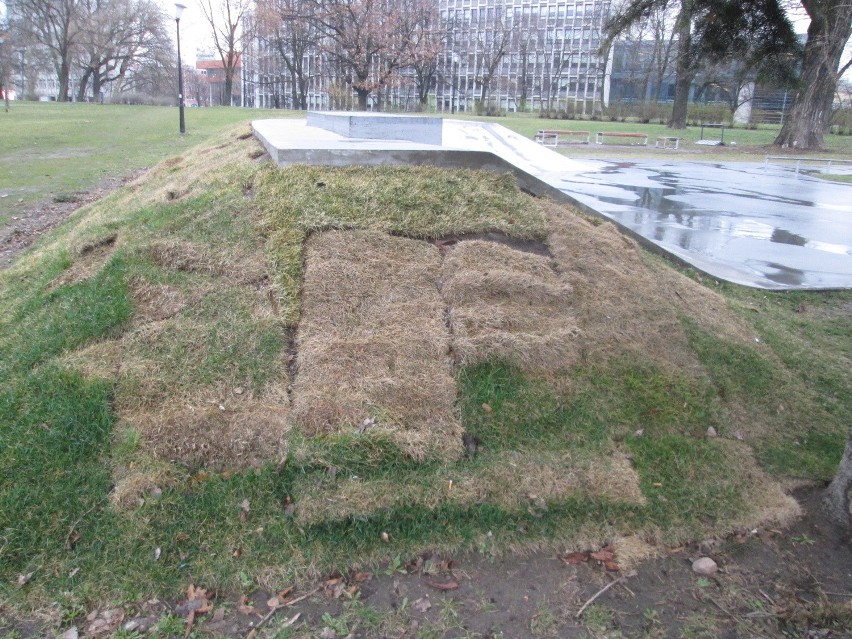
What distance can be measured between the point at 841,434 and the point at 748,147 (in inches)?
1088

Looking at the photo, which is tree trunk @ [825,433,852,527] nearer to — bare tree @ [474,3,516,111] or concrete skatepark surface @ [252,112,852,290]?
concrete skatepark surface @ [252,112,852,290]

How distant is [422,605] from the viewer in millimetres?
3023

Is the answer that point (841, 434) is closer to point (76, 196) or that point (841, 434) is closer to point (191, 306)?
point (191, 306)

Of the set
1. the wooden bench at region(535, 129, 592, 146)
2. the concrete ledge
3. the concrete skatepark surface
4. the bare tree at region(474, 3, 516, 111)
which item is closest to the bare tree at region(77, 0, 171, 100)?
the bare tree at region(474, 3, 516, 111)

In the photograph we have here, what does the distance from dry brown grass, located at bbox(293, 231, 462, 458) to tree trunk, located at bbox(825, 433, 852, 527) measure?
2.14m

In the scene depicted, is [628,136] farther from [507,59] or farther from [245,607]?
[507,59]

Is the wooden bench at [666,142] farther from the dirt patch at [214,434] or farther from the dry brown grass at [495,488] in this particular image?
the dirt patch at [214,434]

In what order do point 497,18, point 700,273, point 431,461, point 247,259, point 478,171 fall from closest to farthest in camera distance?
point 431,461 < point 247,259 < point 478,171 < point 700,273 < point 497,18

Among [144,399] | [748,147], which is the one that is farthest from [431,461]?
[748,147]

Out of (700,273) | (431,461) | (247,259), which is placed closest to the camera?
(431,461)

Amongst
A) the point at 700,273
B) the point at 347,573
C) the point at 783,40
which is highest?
the point at 783,40

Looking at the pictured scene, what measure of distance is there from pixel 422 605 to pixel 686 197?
1229 centimetres

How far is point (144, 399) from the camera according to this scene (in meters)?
3.82

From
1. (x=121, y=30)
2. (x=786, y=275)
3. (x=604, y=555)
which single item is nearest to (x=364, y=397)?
(x=604, y=555)
